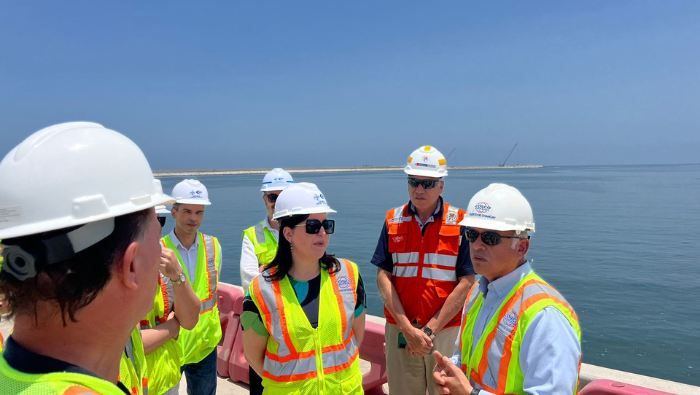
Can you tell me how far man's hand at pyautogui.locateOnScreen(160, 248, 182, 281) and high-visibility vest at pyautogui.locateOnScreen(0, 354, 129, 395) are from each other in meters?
1.57

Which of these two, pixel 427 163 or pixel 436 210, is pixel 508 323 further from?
pixel 427 163

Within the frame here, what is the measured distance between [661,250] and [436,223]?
18.5 m

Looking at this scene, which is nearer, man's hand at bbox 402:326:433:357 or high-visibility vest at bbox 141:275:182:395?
high-visibility vest at bbox 141:275:182:395

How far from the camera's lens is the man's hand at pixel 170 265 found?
8.04 ft

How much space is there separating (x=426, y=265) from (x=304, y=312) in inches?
59.3

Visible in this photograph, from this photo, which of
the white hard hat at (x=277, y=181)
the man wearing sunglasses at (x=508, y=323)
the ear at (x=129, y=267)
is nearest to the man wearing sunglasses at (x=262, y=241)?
the white hard hat at (x=277, y=181)

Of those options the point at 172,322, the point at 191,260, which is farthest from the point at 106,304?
the point at 191,260

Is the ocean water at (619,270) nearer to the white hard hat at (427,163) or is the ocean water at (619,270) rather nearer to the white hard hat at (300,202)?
the white hard hat at (427,163)

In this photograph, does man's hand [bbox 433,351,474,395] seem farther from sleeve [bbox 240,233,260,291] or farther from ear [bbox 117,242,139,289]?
sleeve [bbox 240,233,260,291]

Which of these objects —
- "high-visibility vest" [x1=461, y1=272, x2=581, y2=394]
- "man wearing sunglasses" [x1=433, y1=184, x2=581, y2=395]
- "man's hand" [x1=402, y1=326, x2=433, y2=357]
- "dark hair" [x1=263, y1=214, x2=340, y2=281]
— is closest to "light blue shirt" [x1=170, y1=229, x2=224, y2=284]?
"dark hair" [x1=263, y1=214, x2=340, y2=281]

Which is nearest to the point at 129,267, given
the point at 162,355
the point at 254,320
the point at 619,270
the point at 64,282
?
the point at 64,282

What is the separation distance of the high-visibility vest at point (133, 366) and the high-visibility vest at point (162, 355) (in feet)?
3.52

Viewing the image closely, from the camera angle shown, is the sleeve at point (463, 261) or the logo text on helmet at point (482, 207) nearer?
the logo text on helmet at point (482, 207)

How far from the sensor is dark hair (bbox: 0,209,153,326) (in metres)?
0.94
